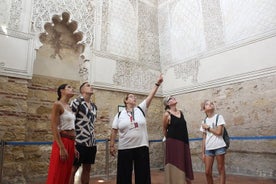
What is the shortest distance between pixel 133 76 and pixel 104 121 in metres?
1.66

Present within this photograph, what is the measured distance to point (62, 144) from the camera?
2.05 metres

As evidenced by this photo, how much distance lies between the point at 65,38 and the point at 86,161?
4.20m

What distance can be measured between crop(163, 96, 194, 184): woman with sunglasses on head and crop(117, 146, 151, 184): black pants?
0.38m

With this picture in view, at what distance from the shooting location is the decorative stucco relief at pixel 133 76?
6.32 m

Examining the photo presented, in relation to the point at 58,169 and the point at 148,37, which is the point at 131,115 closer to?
the point at 58,169

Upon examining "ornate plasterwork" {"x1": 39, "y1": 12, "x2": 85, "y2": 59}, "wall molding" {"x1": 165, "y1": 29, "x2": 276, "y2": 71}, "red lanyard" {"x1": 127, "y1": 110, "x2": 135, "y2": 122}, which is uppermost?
"ornate plasterwork" {"x1": 39, "y1": 12, "x2": 85, "y2": 59}

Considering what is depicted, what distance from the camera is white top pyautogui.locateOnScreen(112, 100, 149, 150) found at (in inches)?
95.7

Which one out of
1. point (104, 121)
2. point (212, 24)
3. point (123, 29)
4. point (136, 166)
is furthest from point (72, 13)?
point (136, 166)

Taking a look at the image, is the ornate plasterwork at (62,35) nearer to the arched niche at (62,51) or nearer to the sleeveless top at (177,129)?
the arched niche at (62,51)

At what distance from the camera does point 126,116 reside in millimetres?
2586

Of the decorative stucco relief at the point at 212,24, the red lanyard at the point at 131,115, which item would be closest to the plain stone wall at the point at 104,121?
the decorative stucco relief at the point at 212,24

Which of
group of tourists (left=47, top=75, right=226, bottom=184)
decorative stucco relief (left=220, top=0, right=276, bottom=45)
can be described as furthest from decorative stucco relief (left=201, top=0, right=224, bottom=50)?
group of tourists (left=47, top=75, right=226, bottom=184)

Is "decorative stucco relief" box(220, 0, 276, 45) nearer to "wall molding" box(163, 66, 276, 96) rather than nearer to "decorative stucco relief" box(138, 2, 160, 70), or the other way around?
"wall molding" box(163, 66, 276, 96)

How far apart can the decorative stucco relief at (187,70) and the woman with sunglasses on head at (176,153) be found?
379 cm
